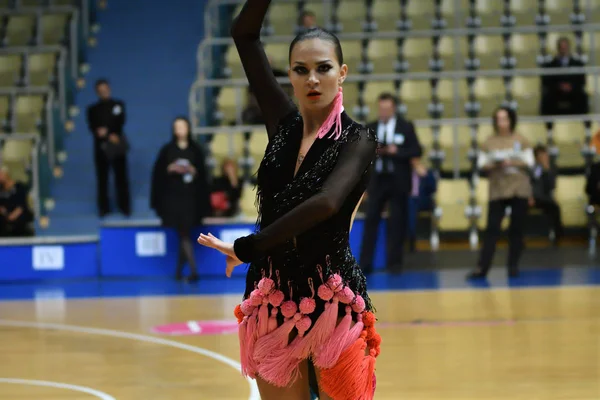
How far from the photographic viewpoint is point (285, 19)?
16.0m

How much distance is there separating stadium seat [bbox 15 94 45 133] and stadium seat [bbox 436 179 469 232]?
558 cm

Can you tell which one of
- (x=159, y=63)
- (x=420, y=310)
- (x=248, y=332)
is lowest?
(x=420, y=310)

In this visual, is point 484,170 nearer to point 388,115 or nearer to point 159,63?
point 388,115

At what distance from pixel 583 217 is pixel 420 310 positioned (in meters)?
5.21

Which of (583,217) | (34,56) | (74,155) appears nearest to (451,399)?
(583,217)

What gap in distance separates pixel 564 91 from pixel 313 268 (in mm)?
11834

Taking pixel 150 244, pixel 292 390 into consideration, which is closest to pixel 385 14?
pixel 150 244

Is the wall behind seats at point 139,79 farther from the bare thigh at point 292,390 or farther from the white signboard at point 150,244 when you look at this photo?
the bare thigh at point 292,390

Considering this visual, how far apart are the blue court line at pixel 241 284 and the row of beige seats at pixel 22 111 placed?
2907 millimetres

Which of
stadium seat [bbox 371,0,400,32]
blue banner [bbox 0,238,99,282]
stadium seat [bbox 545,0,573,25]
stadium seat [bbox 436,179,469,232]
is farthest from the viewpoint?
stadium seat [bbox 371,0,400,32]

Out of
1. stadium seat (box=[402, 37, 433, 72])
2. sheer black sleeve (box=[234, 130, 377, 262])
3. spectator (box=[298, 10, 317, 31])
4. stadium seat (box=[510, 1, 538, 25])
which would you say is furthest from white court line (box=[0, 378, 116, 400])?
stadium seat (box=[510, 1, 538, 25])

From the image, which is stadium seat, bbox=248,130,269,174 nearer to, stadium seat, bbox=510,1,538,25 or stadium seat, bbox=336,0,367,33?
stadium seat, bbox=336,0,367,33

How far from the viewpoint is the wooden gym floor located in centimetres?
635

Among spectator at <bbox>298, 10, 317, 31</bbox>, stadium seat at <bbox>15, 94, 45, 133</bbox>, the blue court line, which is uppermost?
spectator at <bbox>298, 10, 317, 31</bbox>
